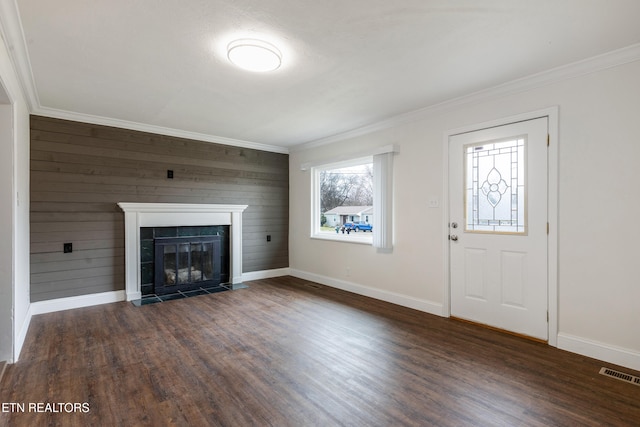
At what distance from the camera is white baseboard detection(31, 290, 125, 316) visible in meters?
3.80

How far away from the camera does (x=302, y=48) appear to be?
2.42 m

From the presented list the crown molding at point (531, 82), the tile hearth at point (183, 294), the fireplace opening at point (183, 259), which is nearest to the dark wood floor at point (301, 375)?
the tile hearth at point (183, 294)

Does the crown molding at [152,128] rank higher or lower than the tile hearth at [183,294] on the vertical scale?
higher

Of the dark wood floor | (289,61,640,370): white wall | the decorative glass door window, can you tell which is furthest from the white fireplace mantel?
the decorative glass door window

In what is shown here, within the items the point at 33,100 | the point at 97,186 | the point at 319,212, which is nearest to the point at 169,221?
the point at 97,186

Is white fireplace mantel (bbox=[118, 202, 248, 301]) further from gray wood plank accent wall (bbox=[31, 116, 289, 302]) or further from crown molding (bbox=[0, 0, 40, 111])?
crown molding (bbox=[0, 0, 40, 111])

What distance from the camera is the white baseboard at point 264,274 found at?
556 cm

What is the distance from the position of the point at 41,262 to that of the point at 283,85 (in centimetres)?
354

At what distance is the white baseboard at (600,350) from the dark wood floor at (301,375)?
111 millimetres

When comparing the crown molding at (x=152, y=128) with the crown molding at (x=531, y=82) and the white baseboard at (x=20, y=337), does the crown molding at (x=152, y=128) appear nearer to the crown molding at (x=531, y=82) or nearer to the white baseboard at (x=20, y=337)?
the crown molding at (x=531, y=82)

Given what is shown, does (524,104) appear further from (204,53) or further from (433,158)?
(204,53)

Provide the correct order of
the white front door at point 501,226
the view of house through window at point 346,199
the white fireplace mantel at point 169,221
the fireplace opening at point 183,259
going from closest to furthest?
the white front door at point 501,226, the white fireplace mantel at point 169,221, the fireplace opening at point 183,259, the view of house through window at point 346,199

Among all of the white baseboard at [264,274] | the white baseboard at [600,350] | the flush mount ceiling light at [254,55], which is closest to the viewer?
the flush mount ceiling light at [254,55]

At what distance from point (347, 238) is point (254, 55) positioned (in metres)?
3.17
